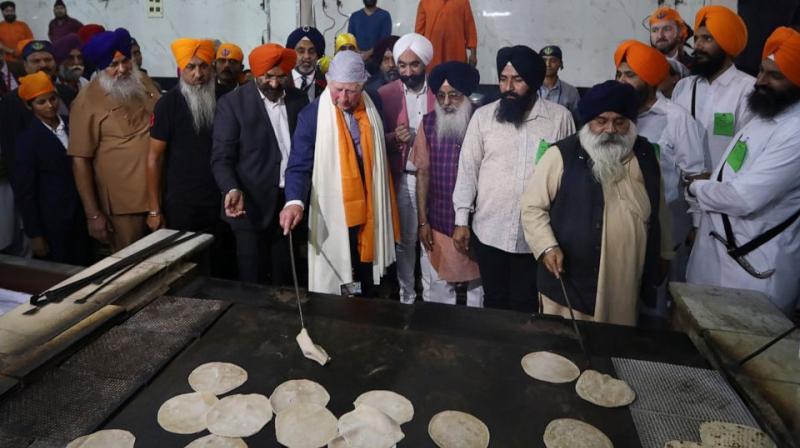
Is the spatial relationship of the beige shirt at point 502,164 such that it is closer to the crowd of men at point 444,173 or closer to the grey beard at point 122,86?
the crowd of men at point 444,173

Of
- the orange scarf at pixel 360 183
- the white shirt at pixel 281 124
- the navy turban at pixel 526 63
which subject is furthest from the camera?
the white shirt at pixel 281 124

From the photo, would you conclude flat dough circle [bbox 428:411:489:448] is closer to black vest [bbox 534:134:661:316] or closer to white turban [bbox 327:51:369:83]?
black vest [bbox 534:134:661:316]

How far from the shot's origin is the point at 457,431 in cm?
152

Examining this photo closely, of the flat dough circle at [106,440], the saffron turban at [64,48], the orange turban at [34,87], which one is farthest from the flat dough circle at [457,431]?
the saffron turban at [64,48]

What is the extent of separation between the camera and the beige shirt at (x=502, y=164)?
10.1 feet

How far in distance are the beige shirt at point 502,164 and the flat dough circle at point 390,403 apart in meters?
1.67

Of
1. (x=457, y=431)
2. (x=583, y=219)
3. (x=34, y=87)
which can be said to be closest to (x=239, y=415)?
(x=457, y=431)

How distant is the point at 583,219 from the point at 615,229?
16 centimetres

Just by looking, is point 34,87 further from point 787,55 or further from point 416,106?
point 787,55

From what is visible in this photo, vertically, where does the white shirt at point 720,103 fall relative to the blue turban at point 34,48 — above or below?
below

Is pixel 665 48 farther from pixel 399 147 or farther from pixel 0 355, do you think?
pixel 0 355

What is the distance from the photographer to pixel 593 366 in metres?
1.82

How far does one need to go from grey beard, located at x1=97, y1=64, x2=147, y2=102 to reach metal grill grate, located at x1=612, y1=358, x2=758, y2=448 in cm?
348

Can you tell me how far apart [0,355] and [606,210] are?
8.15ft
